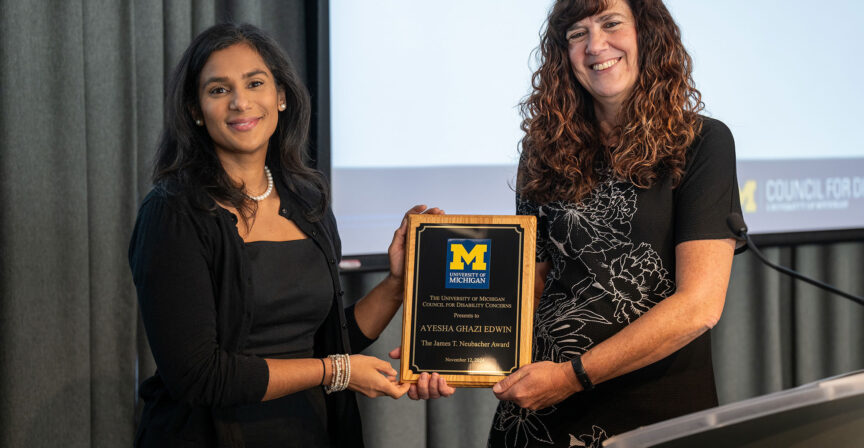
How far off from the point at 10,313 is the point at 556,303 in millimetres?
1553

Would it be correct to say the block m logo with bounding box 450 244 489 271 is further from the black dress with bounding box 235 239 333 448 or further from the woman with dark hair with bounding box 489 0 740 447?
the black dress with bounding box 235 239 333 448

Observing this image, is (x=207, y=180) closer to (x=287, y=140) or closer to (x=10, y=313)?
(x=287, y=140)

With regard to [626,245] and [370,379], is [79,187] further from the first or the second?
[626,245]

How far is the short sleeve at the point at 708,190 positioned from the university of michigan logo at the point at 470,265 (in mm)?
388

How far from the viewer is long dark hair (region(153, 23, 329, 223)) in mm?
1411

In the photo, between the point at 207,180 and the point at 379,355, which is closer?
the point at 207,180

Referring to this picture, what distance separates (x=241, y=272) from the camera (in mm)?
1360

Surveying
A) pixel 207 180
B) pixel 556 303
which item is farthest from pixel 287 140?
pixel 556 303

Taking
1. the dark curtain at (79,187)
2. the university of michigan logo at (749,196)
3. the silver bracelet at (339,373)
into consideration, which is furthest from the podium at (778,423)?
the university of michigan logo at (749,196)

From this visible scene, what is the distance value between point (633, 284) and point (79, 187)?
5.26ft

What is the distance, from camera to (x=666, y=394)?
55.1 inches

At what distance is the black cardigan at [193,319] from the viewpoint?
1.30 metres

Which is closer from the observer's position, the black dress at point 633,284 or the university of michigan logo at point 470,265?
the black dress at point 633,284

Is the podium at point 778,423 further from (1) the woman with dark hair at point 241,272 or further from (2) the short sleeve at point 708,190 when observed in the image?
(1) the woman with dark hair at point 241,272
